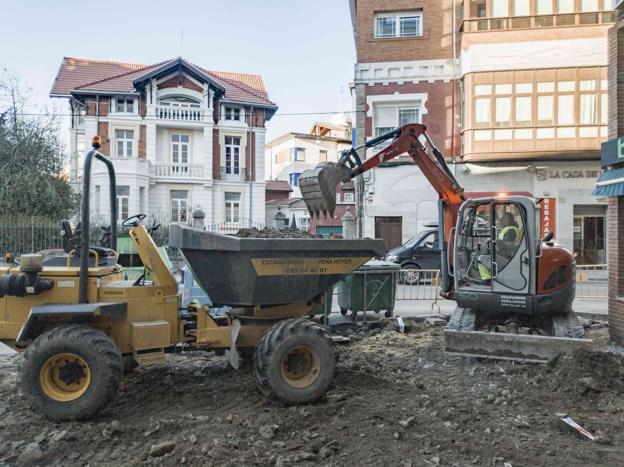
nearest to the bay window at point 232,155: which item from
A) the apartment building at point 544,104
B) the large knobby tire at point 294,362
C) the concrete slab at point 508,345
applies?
the apartment building at point 544,104

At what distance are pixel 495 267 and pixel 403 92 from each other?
15.4 meters

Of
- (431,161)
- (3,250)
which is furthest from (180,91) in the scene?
(431,161)

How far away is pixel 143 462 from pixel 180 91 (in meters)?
29.0

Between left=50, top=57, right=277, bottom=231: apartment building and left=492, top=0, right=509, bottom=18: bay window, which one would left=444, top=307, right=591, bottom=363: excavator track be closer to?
left=492, top=0, right=509, bottom=18: bay window

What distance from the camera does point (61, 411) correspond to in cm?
496

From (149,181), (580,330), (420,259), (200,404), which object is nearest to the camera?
(200,404)

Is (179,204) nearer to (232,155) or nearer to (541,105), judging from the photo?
(232,155)

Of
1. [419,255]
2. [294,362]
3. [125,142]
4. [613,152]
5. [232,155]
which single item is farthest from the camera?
[232,155]

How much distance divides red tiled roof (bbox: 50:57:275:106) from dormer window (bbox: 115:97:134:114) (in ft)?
1.99

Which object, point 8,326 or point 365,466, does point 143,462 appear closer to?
point 365,466

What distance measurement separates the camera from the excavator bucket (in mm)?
7109

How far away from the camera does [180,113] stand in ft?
101

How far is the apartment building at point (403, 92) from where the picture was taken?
2156 centimetres

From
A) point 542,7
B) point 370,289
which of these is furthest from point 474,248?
point 542,7
